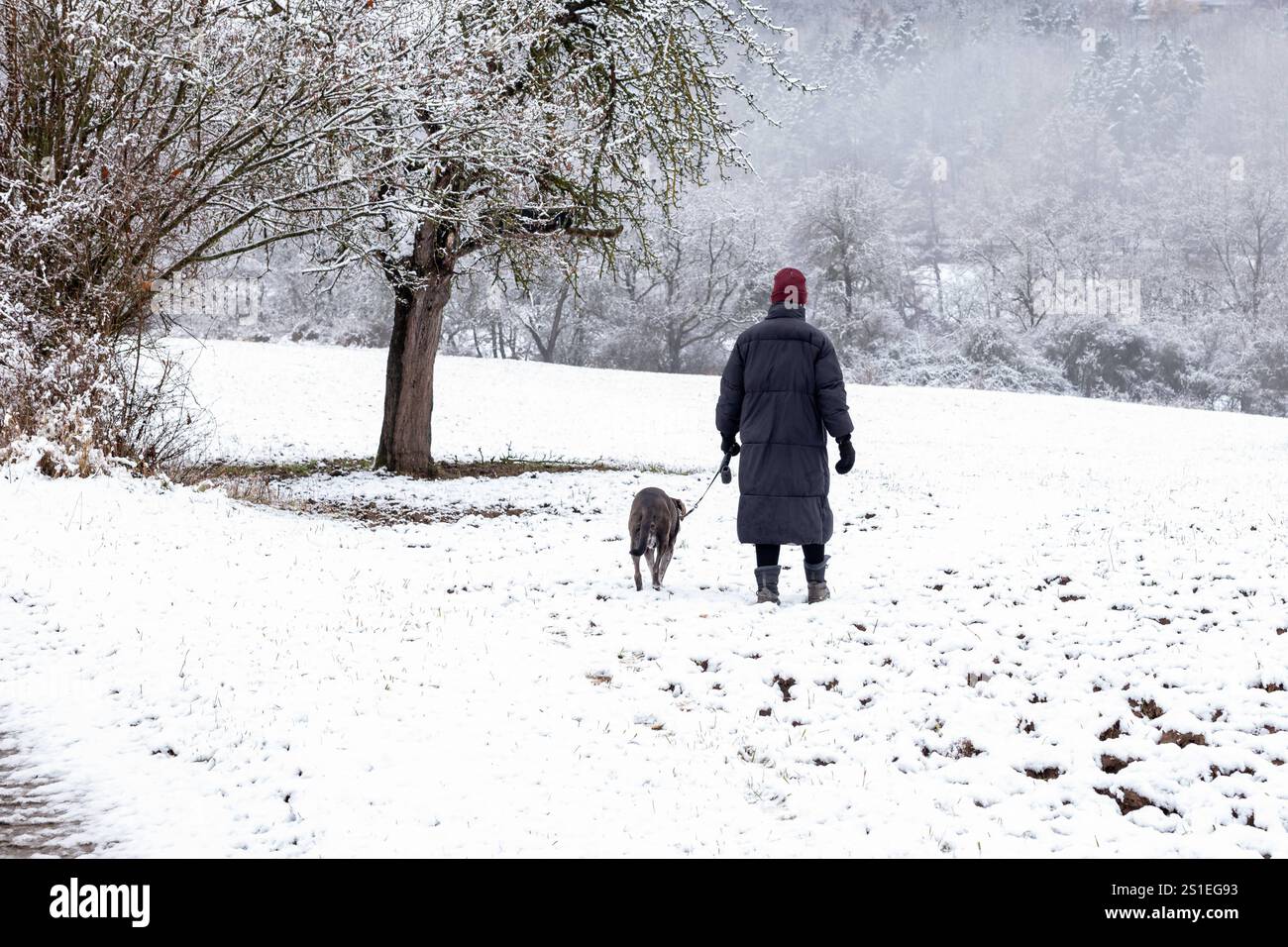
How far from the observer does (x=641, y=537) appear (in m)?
7.73

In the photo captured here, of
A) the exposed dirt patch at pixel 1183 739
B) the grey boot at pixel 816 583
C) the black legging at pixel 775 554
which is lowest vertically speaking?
the exposed dirt patch at pixel 1183 739

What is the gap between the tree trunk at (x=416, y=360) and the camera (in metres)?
13.6

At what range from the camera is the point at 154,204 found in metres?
9.20

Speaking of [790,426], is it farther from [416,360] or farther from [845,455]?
[416,360]

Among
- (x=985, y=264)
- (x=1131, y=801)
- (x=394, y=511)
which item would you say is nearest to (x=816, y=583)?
(x=1131, y=801)

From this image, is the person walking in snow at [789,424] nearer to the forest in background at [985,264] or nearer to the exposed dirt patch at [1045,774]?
the exposed dirt patch at [1045,774]

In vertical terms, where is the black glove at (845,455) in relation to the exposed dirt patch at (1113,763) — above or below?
above

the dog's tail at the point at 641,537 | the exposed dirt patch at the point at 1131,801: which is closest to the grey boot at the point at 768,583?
the dog's tail at the point at 641,537

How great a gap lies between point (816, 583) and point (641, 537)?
1.51m

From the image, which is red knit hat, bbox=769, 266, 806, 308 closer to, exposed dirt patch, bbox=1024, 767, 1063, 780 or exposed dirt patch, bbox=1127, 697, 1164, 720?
exposed dirt patch, bbox=1127, 697, 1164, 720

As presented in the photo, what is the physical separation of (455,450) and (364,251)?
9564 mm

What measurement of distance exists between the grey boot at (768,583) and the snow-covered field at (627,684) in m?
0.16

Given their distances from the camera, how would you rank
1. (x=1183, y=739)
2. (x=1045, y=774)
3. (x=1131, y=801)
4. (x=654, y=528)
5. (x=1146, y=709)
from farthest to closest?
(x=654, y=528) → (x=1146, y=709) → (x=1183, y=739) → (x=1045, y=774) → (x=1131, y=801)
